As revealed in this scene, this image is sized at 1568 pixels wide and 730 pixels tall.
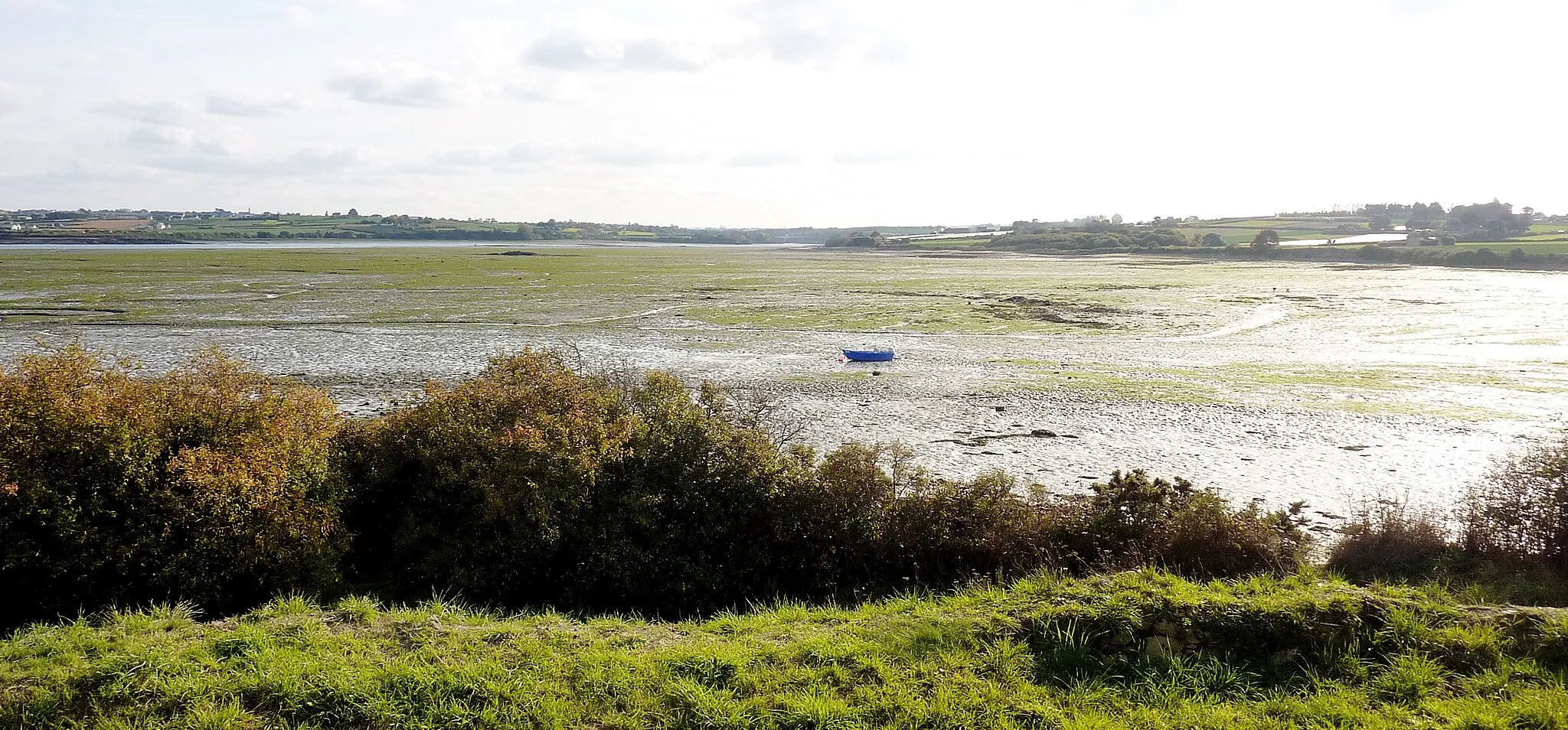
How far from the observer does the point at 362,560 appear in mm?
11445

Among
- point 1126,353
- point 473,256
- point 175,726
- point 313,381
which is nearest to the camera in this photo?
point 175,726

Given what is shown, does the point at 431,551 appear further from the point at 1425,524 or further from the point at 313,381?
the point at 313,381

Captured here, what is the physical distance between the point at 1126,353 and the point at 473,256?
338ft

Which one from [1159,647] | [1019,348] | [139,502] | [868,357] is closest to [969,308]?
[1019,348]

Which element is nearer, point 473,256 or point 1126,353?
point 1126,353

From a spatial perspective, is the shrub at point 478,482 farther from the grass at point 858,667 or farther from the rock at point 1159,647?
the rock at point 1159,647

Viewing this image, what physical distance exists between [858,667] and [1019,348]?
2925 centimetres

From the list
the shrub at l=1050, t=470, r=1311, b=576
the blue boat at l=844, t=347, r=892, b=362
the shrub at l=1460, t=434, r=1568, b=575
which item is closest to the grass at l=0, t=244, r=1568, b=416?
the blue boat at l=844, t=347, r=892, b=362

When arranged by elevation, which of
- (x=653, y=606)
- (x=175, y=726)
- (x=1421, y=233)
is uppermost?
(x=1421, y=233)

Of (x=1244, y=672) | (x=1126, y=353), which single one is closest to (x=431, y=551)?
(x=1244, y=672)

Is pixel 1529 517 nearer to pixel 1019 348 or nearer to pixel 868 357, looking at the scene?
pixel 868 357

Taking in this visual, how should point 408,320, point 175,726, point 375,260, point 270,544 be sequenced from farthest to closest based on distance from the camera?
point 375,260
point 408,320
point 270,544
point 175,726

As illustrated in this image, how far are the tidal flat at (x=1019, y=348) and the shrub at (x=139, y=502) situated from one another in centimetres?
1253

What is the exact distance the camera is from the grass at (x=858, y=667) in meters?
7.10
